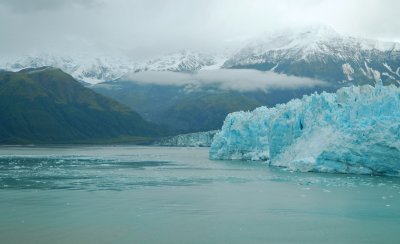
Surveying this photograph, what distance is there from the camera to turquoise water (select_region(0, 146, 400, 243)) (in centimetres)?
1684

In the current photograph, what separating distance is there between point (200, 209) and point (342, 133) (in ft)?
54.1

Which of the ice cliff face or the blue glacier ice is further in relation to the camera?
the ice cliff face

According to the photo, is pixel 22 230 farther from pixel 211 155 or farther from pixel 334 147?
pixel 211 155

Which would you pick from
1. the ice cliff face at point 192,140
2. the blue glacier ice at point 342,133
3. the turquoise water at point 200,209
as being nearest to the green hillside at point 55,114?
the ice cliff face at point 192,140

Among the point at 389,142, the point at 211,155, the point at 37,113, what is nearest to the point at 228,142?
the point at 211,155

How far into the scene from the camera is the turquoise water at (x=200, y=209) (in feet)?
55.3

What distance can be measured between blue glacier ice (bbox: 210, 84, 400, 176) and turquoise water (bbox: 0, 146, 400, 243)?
167 centimetres

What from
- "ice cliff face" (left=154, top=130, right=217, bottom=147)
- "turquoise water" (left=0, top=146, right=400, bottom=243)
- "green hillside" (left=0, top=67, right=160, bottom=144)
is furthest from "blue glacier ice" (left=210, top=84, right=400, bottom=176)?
"green hillside" (left=0, top=67, right=160, bottom=144)

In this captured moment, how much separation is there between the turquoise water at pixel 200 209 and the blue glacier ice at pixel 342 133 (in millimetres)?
1667

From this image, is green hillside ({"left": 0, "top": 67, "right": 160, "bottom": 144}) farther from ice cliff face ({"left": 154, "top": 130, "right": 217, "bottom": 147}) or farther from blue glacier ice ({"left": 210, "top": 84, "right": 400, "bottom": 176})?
blue glacier ice ({"left": 210, "top": 84, "right": 400, "bottom": 176})

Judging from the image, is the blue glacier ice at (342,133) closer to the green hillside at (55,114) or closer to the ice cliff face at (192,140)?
the ice cliff face at (192,140)

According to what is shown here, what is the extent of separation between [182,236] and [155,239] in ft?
3.06

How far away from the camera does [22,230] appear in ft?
56.5

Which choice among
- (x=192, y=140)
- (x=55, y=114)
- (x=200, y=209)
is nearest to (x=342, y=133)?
(x=200, y=209)
